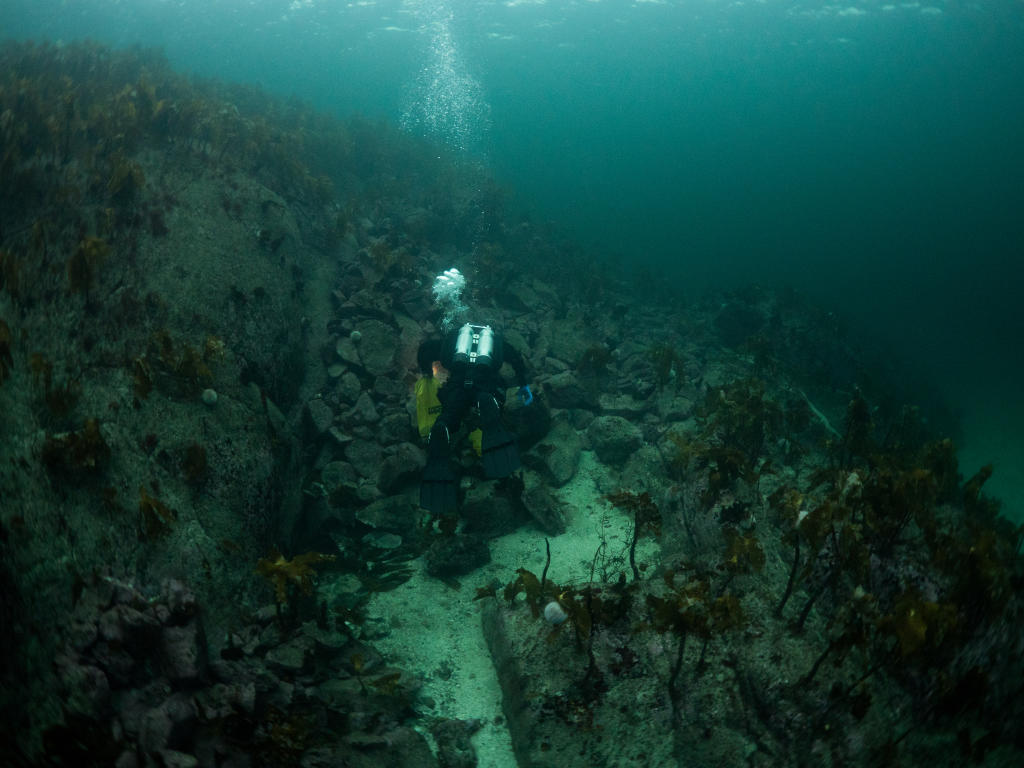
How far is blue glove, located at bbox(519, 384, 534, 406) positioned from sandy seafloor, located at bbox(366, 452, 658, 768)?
5.44ft

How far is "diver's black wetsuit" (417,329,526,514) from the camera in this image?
252 inches

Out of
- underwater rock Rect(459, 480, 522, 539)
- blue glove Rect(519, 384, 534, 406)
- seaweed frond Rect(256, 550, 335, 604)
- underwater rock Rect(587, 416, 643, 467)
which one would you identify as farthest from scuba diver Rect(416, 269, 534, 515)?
seaweed frond Rect(256, 550, 335, 604)

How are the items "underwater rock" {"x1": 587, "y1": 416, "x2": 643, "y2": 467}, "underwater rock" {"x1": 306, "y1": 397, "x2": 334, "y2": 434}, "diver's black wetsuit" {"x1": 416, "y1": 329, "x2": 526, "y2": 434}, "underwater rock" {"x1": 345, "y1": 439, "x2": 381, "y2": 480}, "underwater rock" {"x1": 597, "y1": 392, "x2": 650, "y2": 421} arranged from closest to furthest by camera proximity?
"diver's black wetsuit" {"x1": 416, "y1": 329, "x2": 526, "y2": 434}, "underwater rock" {"x1": 345, "y1": 439, "x2": 381, "y2": 480}, "underwater rock" {"x1": 306, "y1": 397, "x2": 334, "y2": 434}, "underwater rock" {"x1": 587, "y1": 416, "x2": 643, "y2": 467}, "underwater rock" {"x1": 597, "y1": 392, "x2": 650, "y2": 421}

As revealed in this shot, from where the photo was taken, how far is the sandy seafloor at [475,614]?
166 inches

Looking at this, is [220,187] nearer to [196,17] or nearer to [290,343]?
[290,343]

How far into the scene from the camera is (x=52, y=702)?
2820 millimetres

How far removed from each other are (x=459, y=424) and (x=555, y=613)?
3505mm

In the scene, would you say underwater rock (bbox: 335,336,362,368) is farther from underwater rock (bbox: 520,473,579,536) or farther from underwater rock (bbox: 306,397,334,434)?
underwater rock (bbox: 520,473,579,536)

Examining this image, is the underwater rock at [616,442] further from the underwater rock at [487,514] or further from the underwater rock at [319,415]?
the underwater rock at [319,415]

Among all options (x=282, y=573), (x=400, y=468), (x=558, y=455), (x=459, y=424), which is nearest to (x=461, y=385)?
(x=459, y=424)

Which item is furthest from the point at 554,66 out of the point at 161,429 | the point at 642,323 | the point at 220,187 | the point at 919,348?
the point at 161,429

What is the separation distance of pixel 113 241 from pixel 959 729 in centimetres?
1071

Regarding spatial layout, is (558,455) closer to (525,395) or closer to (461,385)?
(525,395)

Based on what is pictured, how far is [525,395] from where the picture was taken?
25.4 ft
